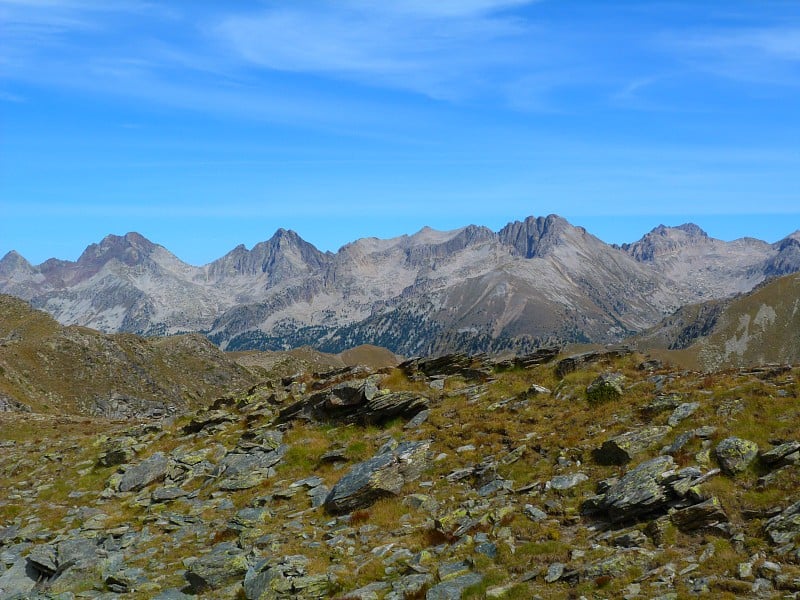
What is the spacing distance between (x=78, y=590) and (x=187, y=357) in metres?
122

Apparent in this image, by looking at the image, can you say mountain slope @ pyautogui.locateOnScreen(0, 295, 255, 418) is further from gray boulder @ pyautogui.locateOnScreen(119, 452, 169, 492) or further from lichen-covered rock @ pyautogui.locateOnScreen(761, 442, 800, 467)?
lichen-covered rock @ pyautogui.locateOnScreen(761, 442, 800, 467)

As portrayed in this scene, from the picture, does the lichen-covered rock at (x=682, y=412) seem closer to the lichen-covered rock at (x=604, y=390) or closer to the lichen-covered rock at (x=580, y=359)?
the lichen-covered rock at (x=604, y=390)

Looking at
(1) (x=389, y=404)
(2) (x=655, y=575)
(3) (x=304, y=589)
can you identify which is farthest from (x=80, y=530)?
(2) (x=655, y=575)

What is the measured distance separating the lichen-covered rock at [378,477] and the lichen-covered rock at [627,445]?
858 centimetres

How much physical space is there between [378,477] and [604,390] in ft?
43.6

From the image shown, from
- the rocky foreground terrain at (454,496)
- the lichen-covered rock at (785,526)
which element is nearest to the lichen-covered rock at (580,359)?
the rocky foreground terrain at (454,496)

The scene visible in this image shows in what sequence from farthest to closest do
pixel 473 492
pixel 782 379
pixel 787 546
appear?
pixel 782 379, pixel 473 492, pixel 787 546

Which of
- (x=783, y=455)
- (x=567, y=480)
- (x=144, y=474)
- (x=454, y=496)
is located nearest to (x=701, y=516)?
(x=783, y=455)

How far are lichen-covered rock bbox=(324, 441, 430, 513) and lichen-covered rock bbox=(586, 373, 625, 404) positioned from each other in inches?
373

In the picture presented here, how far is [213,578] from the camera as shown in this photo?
20250mm

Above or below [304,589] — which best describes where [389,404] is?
above

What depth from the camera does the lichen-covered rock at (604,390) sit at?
29564 mm

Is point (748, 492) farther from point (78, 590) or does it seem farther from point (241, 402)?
point (241, 402)

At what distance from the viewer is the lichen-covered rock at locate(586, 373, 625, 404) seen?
29564mm
